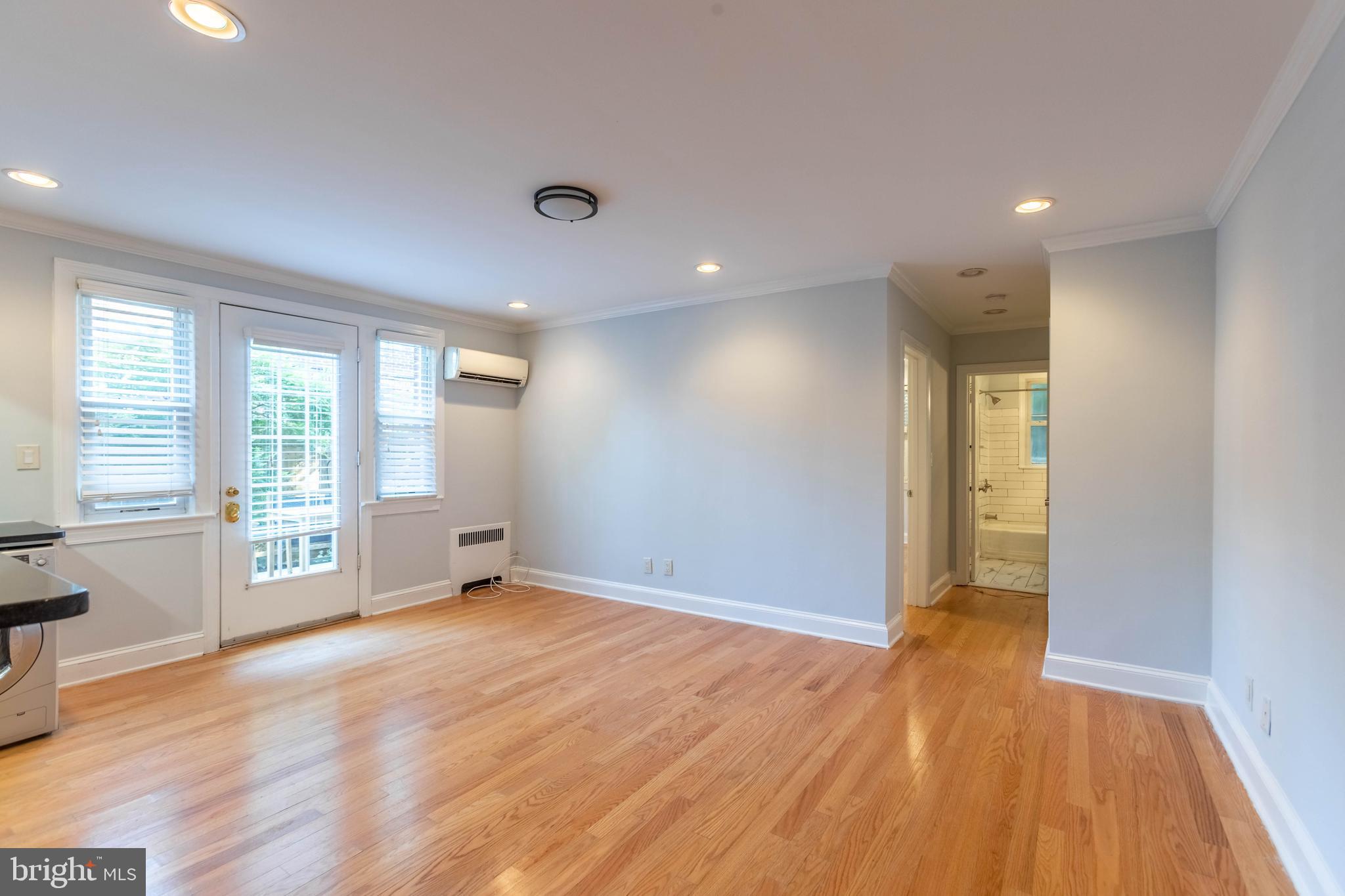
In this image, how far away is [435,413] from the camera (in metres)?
5.13

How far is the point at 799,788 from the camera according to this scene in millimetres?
2330

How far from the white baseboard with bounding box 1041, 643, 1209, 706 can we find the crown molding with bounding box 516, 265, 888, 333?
2493 mm

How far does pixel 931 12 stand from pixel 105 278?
4204 mm

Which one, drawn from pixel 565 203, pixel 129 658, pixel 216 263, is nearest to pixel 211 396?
pixel 216 263

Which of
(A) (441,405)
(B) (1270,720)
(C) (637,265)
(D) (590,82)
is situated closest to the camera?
(D) (590,82)

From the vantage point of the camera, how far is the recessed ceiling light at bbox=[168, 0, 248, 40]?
158 cm

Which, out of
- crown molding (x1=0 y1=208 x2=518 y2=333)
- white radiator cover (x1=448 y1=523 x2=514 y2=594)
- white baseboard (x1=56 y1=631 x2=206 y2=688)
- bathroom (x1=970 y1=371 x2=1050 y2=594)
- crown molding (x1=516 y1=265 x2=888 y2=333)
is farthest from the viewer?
bathroom (x1=970 y1=371 x2=1050 y2=594)

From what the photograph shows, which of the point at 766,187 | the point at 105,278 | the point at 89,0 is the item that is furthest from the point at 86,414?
the point at 766,187

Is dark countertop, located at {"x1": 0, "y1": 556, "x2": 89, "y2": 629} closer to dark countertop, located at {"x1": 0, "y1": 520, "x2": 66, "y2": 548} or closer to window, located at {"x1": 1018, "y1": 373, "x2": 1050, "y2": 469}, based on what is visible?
dark countertop, located at {"x1": 0, "y1": 520, "x2": 66, "y2": 548}

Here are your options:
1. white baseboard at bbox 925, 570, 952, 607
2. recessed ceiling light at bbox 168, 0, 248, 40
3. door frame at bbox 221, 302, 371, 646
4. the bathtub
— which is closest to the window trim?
door frame at bbox 221, 302, 371, 646

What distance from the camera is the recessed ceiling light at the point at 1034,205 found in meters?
2.82

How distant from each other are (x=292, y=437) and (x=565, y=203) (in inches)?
109

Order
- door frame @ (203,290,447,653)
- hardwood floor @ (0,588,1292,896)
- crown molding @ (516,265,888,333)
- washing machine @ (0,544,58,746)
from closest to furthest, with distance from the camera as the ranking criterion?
hardwood floor @ (0,588,1292,896) < washing machine @ (0,544,58,746) < door frame @ (203,290,447,653) < crown molding @ (516,265,888,333)

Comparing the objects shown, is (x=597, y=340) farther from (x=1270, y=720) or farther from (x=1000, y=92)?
(x=1270, y=720)
